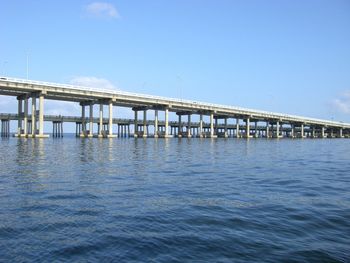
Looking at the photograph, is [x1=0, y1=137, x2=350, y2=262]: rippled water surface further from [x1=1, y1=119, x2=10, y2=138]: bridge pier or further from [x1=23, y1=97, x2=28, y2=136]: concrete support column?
[x1=1, y1=119, x2=10, y2=138]: bridge pier

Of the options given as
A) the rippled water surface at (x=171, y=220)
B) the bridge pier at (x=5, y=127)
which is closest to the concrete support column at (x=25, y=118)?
the bridge pier at (x=5, y=127)

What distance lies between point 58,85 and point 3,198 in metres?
93.9

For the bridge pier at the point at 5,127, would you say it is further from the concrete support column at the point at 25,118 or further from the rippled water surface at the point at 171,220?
the rippled water surface at the point at 171,220

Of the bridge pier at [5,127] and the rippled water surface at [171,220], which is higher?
the bridge pier at [5,127]

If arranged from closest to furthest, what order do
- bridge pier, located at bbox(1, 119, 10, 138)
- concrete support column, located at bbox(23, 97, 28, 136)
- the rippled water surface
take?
the rippled water surface < concrete support column, located at bbox(23, 97, 28, 136) < bridge pier, located at bbox(1, 119, 10, 138)

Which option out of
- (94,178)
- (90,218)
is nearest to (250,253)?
(90,218)

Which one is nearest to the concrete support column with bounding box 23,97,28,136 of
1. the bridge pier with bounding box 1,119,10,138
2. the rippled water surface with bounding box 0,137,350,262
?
the bridge pier with bounding box 1,119,10,138

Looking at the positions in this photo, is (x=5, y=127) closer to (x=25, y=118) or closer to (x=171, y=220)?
(x=25, y=118)

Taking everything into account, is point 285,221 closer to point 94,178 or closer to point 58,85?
point 94,178

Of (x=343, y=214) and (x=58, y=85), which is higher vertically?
(x=58, y=85)

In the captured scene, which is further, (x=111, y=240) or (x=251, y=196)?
(x=251, y=196)

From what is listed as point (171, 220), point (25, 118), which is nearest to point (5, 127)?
point (25, 118)

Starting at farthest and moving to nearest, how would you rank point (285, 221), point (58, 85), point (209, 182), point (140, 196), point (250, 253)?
point (58, 85) → point (209, 182) → point (140, 196) → point (285, 221) → point (250, 253)

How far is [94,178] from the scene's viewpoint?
2317 cm
